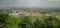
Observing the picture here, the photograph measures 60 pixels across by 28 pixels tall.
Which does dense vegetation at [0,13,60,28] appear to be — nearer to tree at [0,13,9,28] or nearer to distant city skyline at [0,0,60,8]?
tree at [0,13,9,28]

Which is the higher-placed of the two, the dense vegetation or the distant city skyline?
the distant city skyline

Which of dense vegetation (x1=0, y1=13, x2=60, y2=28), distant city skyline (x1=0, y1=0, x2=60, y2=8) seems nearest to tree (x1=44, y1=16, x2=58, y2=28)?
dense vegetation (x1=0, y1=13, x2=60, y2=28)

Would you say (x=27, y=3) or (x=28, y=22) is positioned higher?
(x=27, y=3)

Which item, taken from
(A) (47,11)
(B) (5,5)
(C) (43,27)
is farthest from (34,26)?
(B) (5,5)

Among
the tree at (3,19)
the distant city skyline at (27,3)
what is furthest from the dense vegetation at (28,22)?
the distant city skyline at (27,3)

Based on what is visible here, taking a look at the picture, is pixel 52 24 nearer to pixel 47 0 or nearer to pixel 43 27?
pixel 43 27

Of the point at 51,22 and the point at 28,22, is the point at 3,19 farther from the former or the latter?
the point at 51,22

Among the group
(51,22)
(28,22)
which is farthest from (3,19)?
(51,22)

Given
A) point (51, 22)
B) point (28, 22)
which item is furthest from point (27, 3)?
point (51, 22)
